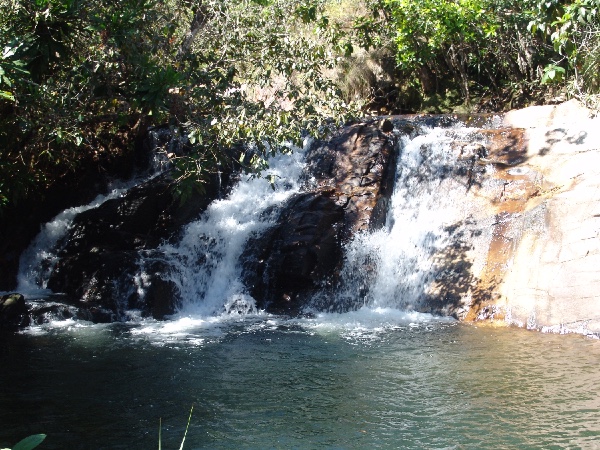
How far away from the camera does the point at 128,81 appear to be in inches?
387

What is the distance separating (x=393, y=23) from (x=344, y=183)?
6122 mm

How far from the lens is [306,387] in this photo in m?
8.38

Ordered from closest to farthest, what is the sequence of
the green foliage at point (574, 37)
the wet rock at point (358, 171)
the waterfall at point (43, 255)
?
the green foliage at point (574, 37), the wet rock at point (358, 171), the waterfall at point (43, 255)

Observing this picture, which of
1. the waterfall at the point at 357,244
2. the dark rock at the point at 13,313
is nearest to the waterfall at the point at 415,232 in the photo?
the waterfall at the point at 357,244

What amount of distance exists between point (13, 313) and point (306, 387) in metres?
6.07

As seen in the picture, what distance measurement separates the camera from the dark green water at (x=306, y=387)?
272 inches

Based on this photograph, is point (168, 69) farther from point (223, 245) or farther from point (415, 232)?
point (415, 232)

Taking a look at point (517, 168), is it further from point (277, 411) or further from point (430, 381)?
point (277, 411)

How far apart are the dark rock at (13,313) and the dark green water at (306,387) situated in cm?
62

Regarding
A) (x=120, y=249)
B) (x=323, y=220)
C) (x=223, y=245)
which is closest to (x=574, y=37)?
(x=323, y=220)

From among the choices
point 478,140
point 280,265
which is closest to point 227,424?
point 280,265

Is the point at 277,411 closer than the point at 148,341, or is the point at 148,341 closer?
the point at 277,411

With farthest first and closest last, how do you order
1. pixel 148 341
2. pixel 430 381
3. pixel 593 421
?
pixel 148 341, pixel 430 381, pixel 593 421

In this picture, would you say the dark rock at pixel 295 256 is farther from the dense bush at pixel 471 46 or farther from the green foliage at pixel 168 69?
the dense bush at pixel 471 46
